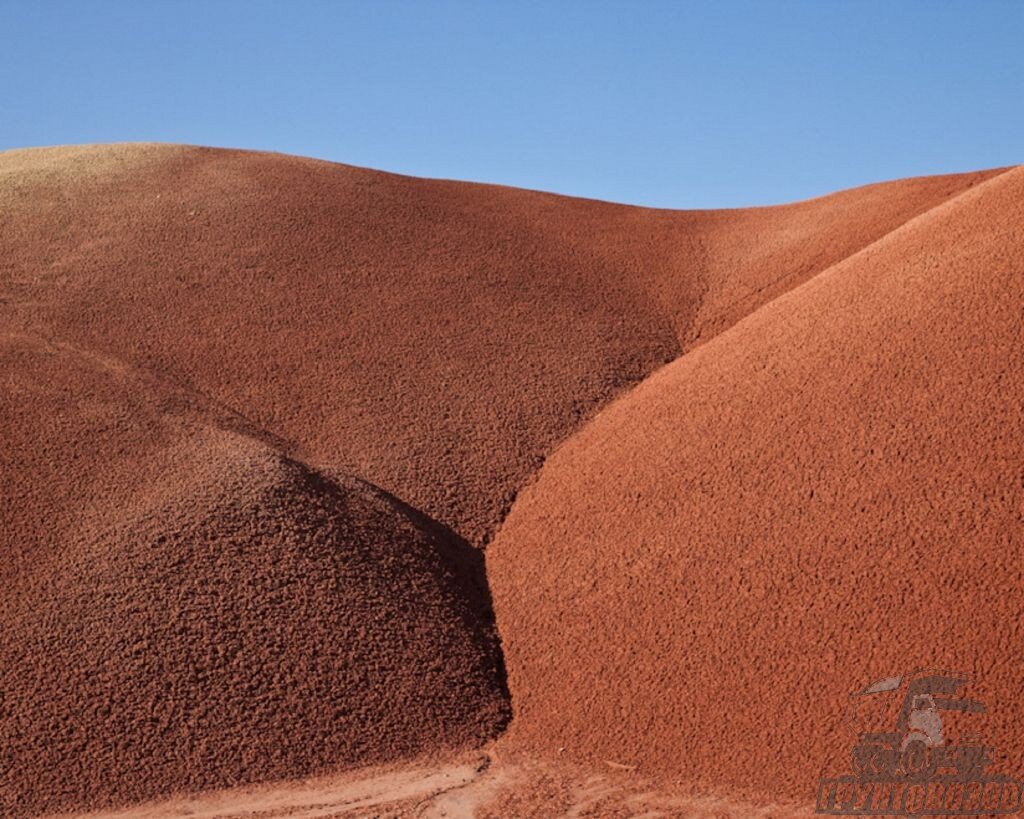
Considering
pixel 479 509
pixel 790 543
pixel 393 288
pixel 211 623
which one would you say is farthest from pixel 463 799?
pixel 393 288

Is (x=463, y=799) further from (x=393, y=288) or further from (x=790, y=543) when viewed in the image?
(x=393, y=288)

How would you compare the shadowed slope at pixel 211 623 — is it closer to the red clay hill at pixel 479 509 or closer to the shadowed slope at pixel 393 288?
the red clay hill at pixel 479 509

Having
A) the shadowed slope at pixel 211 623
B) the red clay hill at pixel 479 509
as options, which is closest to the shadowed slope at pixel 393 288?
the red clay hill at pixel 479 509

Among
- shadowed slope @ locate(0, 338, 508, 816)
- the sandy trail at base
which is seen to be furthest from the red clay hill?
the sandy trail at base

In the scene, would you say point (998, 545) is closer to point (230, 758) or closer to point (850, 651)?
point (850, 651)

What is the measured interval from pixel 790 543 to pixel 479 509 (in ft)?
11.4

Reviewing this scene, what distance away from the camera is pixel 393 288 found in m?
15.4

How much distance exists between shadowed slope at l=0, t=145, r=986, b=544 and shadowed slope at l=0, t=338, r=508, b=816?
1338 millimetres

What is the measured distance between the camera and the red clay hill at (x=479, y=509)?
817 cm

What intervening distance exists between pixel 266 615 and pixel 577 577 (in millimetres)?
2722

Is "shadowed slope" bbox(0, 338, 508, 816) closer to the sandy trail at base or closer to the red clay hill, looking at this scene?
the red clay hill

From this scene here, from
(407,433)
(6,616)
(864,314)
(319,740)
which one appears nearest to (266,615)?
(319,740)

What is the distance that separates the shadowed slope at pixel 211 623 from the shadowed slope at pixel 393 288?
134 cm

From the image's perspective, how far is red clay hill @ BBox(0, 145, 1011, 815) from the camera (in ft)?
26.8
